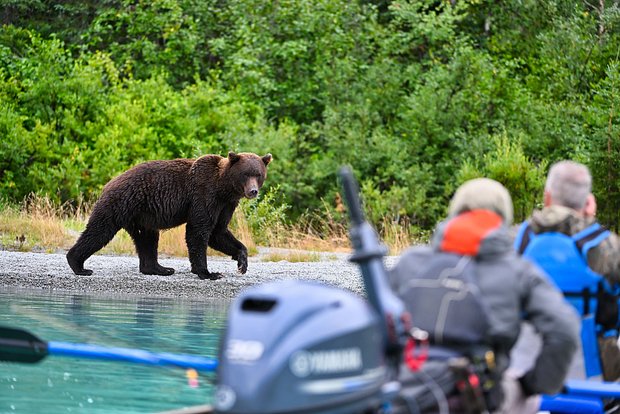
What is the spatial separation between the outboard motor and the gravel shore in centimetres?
1206

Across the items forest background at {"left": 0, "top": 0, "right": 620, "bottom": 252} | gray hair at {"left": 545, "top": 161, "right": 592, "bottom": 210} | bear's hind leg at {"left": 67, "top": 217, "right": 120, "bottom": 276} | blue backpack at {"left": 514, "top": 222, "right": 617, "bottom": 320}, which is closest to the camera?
gray hair at {"left": 545, "top": 161, "right": 592, "bottom": 210}

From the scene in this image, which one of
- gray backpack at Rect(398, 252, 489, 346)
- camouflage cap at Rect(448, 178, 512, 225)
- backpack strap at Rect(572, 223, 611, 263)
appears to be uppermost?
camouflage cap at Rect(448, 178, 512, 225)

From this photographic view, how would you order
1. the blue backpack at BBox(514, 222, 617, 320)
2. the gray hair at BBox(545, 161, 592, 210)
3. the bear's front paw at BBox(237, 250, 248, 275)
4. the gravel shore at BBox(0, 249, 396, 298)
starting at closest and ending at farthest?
the gray hair at BBox(545, 161, 592, 210)
the blue backpack at BBox(514, 222, 617, 320)
the gravel shore at BBox(0, 249, 396, 298)
the bear's front paw at BBox(237, 250, 248, 275)

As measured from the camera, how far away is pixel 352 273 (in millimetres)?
19531

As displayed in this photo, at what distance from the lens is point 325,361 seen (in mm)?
4594

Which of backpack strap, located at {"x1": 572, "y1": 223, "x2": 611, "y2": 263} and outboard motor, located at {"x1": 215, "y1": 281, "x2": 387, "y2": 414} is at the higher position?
backpack strap, located at {"x1": 572, "y1": 223, "x2": 611, "y2": 263}

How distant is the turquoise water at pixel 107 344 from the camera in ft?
29.9

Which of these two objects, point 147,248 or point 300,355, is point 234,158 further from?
point 300,355

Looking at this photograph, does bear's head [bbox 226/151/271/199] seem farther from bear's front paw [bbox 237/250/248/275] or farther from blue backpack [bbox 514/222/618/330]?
blue backpack [bbox 514/222/618/330]

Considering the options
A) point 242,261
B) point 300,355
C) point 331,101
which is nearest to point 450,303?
point 300,355

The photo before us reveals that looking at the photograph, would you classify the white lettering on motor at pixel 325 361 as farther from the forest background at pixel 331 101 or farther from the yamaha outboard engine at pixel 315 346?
the forest background at pixel 331 101

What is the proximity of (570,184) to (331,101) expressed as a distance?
28.8 meters

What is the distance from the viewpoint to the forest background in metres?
29.8

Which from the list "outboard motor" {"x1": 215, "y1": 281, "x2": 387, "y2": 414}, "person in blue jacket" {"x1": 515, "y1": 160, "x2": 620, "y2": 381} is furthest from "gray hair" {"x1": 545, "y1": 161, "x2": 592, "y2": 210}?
"outboard motor" {"x1": 215, "y1": 281, "x2": 387, "y2": 414}
